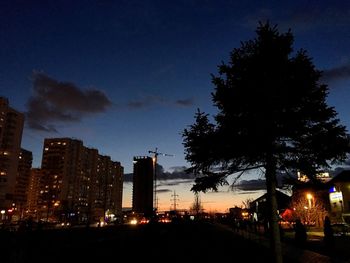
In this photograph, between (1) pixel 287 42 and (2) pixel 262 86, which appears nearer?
(2) pixel 262 86

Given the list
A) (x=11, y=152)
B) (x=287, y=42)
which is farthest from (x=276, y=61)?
(x=11, y=152)

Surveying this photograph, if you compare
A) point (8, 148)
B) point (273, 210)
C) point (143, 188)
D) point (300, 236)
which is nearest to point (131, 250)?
point (300, 236)

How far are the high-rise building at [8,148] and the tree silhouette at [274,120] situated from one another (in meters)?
126

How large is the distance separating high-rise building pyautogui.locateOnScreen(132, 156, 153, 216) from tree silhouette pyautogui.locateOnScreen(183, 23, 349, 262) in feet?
307

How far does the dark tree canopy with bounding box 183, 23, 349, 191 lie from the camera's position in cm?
1409

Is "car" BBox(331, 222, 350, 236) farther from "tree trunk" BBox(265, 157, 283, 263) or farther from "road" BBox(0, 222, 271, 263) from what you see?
"tree trunk" BBox(265, 157, 283, 263)

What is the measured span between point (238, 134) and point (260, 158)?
133 cm

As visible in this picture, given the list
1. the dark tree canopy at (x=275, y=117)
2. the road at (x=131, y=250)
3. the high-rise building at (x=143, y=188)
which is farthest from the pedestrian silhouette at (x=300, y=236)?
the high-rise building at (x=143, y=188)

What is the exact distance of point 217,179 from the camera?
16.2m

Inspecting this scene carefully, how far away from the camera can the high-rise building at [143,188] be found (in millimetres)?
106938

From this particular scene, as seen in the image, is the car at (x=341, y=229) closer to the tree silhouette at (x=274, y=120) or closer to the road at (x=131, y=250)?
the road at (x=131, y=250)

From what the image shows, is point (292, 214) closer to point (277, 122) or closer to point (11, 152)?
point (277, 122)

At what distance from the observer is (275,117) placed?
1420cm

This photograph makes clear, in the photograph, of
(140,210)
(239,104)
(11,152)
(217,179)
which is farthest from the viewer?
(11,152)
